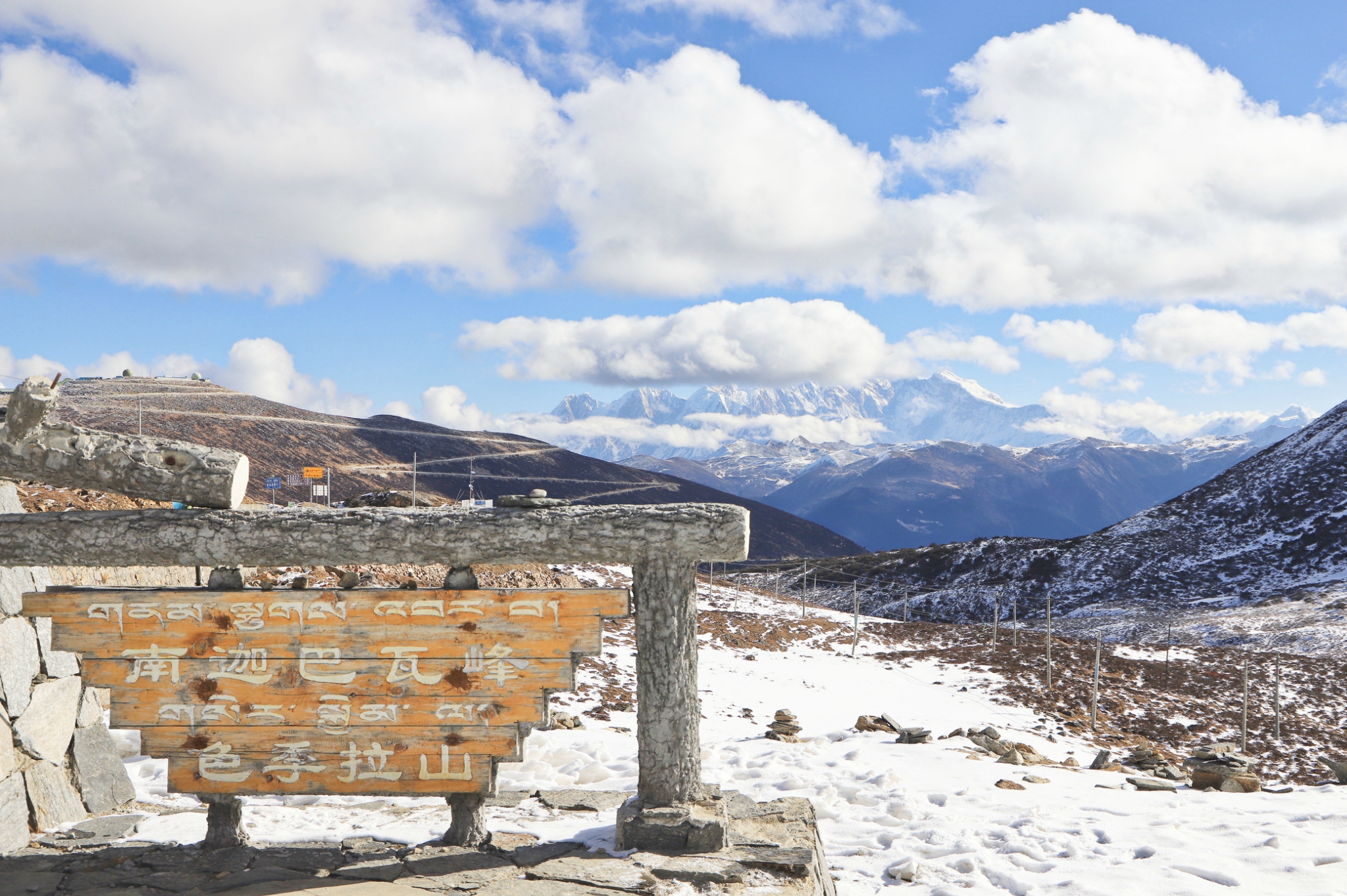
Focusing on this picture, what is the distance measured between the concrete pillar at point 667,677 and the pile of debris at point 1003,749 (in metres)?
8.66

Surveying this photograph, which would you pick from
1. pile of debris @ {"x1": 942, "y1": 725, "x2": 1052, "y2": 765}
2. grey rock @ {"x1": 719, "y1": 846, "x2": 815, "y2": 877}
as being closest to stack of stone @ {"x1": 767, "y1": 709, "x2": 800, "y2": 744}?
pile of debris @ {"x1": 942, "y1": 725, "x2": 1052, "y2": 765}

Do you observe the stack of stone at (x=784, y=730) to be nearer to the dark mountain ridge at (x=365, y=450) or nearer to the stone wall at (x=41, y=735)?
the stone wall at (x=41, y=735)

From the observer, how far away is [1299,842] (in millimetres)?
8484

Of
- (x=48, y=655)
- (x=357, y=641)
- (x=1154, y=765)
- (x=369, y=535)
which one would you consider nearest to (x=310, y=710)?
(x=357, y=641)

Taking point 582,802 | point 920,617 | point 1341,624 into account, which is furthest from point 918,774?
point 920,617

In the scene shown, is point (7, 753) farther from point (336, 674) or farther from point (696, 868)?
point (696, 868)

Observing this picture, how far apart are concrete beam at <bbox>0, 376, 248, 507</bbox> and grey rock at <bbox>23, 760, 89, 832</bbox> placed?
3.27 metres

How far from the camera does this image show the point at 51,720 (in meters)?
8.02

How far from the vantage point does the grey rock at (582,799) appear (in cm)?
822

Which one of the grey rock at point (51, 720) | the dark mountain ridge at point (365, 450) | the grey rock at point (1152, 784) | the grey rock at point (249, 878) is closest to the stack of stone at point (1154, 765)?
the grey rock at point (1152, 784)

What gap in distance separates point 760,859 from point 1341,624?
2335 inches

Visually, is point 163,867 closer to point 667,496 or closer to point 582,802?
point 582,802

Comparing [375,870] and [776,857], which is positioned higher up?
[776,857]

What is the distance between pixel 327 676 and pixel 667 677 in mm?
2874
